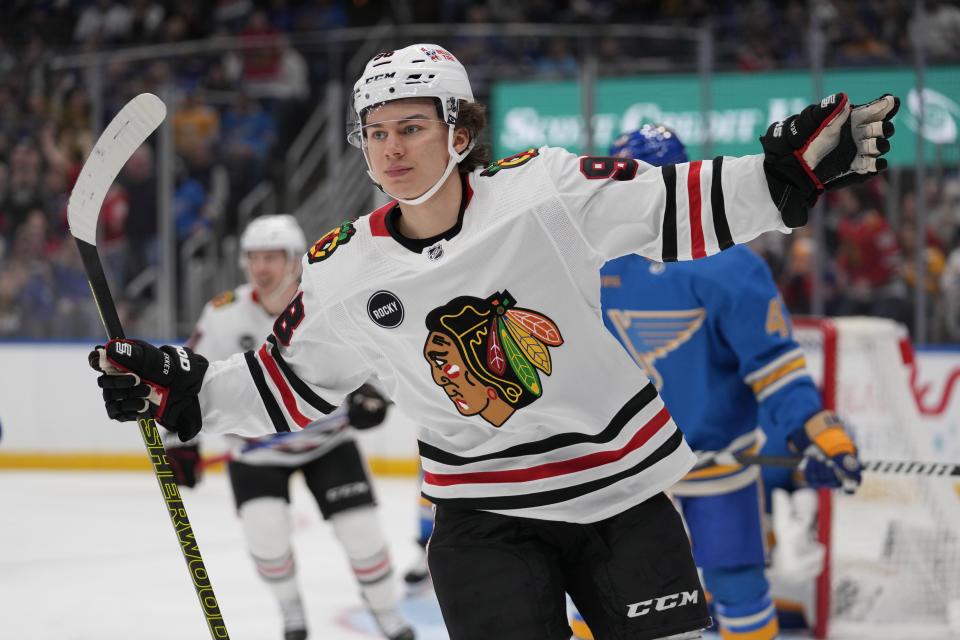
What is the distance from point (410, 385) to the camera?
68.8 inches

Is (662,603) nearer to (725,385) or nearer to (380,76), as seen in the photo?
(380,76)

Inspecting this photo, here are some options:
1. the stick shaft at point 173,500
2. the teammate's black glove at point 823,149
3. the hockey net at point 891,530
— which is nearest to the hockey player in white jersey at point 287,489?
the hockey net at point 891,530

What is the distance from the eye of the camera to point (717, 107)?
6.06m

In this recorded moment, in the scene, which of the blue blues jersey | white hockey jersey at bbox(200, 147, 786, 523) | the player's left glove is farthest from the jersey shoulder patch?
white hockey jersey at bbox(200, 147, 786, 523)

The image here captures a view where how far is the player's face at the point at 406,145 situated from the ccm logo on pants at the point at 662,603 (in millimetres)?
651

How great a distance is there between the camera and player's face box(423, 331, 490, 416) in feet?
5.49

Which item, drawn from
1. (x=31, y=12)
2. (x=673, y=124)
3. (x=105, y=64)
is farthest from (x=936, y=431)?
(x=31, y=12)

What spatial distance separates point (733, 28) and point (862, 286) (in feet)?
7.29

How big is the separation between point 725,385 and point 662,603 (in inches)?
39.4

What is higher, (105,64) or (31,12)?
(31,12)

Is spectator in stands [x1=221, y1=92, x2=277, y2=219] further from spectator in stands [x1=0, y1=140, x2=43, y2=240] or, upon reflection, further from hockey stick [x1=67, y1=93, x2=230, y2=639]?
hockey stick [x1=67, y1=93, x2=230, y2=639]

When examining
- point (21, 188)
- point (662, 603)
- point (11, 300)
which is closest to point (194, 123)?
point (21, 188)

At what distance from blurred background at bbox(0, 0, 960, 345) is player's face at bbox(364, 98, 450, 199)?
4299 mm

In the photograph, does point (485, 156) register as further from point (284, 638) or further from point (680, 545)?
point (284, 638)
